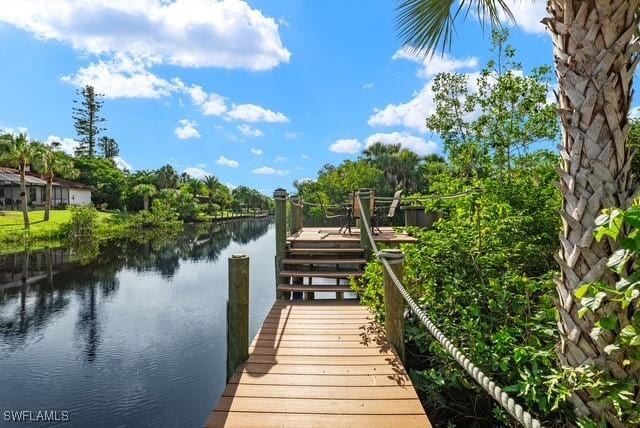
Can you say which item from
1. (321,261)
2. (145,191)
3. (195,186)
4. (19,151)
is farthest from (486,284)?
(195,186)

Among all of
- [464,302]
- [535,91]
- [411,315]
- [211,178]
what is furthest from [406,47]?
[211,178]

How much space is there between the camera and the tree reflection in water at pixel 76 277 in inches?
376

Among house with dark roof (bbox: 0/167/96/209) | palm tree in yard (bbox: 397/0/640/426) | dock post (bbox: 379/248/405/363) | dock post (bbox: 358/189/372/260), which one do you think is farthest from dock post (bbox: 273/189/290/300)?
house with dark roof (bbox: 0/167/96/209)

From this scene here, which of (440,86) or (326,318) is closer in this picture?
(326,318)

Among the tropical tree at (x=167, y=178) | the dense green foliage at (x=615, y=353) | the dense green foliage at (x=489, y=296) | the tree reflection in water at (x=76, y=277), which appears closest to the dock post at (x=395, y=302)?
the dense green foliage at (x=489, y=296)

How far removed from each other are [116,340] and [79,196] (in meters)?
40.6

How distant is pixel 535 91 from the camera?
8.01 meters

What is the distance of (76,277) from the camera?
48.9 feet

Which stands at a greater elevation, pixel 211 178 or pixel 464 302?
pixel 211 178

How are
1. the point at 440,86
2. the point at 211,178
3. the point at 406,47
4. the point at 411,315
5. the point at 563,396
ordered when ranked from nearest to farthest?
the point at 563,396, the point at 406,47, the point at 411,315, the point at 440,86, the point at 211,178

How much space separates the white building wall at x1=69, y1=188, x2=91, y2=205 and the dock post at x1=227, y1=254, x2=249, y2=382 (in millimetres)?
44909

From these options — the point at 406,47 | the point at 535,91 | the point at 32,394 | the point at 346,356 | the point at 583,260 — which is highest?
the point at 535,91

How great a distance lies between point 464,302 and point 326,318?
1804mm

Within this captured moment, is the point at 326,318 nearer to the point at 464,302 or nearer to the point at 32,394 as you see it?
the point at 464,302
